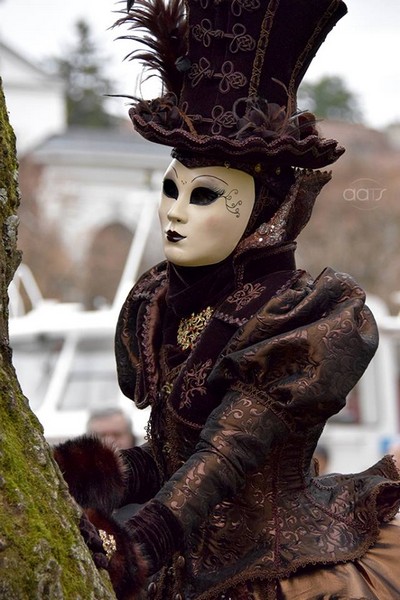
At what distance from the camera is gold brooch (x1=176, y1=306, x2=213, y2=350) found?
334 centimetres

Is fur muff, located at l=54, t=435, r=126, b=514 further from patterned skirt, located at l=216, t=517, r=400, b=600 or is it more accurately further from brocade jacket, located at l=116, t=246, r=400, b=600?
patterned skirt, located at l=216, t=517, r=400, b=600

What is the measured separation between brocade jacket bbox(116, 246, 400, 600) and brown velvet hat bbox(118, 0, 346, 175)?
258mm

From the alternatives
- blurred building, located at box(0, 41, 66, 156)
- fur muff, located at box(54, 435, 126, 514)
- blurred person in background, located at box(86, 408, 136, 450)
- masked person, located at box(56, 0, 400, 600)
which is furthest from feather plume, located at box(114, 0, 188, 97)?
blurred building, located at box(0, 41, 66, 156)

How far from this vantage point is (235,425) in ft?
10.1

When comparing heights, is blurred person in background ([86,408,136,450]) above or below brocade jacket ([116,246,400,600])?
below

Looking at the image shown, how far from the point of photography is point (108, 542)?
287 centimetres

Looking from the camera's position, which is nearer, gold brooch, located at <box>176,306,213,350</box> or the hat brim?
the hat brim

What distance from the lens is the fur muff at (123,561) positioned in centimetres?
287

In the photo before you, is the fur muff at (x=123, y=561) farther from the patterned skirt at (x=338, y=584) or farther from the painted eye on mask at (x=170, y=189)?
the painted eye on mask at (x=170, y=189)

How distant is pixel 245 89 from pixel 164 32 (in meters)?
0.26

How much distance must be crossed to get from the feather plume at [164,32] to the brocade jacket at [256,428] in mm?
502

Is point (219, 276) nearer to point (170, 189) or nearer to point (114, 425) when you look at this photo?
point (170, 189)

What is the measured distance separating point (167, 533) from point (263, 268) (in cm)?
67

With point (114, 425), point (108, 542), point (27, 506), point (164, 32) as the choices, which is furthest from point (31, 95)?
point (27, 506)
